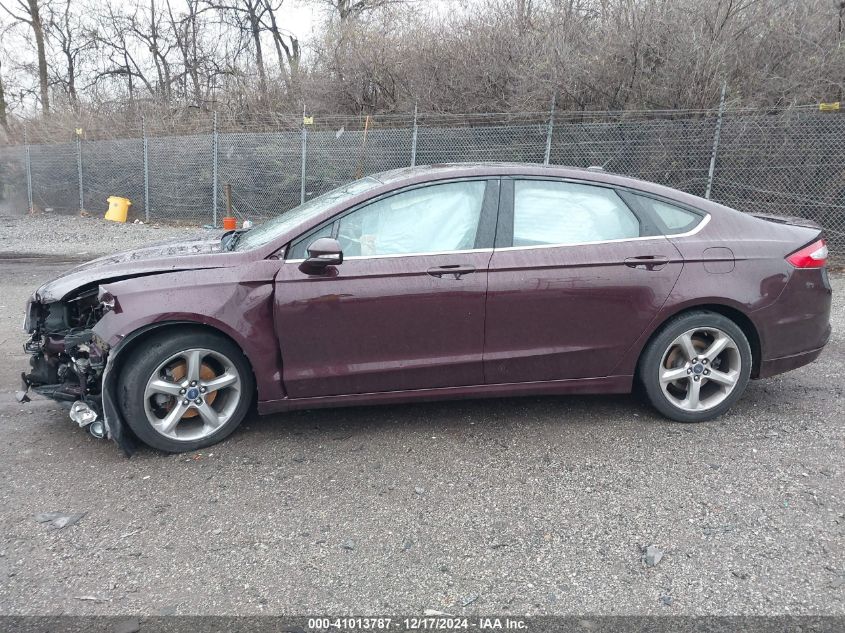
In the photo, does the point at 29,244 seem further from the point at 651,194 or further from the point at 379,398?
the point at 651,194

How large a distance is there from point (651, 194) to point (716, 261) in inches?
22.9

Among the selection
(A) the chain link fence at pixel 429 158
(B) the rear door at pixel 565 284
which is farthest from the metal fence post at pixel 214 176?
(B) the rear door at pixel 565 284

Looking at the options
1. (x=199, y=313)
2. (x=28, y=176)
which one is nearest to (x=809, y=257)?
(x=199, y=313)

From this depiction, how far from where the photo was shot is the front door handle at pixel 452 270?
144 inches

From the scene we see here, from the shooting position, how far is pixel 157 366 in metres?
3.49

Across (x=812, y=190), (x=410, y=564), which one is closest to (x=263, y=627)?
(x=410, y=564)

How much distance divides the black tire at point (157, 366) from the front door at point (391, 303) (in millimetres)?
315

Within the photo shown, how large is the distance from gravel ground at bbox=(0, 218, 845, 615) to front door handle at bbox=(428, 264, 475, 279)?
3.29 ft

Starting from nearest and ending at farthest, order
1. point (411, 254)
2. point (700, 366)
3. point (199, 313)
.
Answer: point (199, 313) < point (411, 254) < point (700, 366)

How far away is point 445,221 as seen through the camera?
384 cm

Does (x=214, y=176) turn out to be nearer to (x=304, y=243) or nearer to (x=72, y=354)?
(x=72, y=354)

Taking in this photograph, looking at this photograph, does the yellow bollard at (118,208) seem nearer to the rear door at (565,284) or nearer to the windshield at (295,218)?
the windshield at (295,218)

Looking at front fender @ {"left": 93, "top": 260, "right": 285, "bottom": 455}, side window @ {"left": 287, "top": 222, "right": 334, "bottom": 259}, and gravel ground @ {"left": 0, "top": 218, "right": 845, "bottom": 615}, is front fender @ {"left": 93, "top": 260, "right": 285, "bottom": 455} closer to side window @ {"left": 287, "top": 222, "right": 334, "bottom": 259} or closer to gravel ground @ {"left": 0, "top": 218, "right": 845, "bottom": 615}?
side window @ {"left": 287, "top": 222, "right": 334, "bottom": 259}

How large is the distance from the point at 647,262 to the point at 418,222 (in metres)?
1.43
